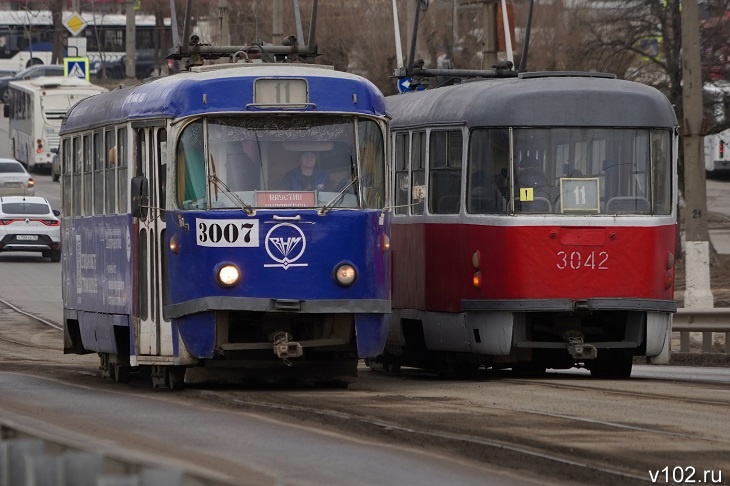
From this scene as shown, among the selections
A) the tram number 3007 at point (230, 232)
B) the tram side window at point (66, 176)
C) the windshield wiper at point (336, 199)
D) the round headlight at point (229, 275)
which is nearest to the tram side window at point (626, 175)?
the windshield wiper at point (336, 199)

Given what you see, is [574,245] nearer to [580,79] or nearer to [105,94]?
[580,79]

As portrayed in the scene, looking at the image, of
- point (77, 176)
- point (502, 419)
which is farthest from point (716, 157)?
point (502, 419)

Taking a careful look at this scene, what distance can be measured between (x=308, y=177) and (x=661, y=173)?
3.92 m

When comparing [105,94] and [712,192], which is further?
[712,192]

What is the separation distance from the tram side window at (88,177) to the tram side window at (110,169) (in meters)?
0.65

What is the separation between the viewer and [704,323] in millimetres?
21875

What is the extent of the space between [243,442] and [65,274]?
25.3 feet

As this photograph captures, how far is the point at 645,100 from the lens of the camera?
17.1 m

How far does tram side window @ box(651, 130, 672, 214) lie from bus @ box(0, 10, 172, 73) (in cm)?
7217

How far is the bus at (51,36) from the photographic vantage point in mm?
90125

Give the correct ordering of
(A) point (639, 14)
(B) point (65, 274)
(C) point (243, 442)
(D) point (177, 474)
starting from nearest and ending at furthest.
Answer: (D) point (177, 474)
(C) point (243, 442)
(B) point (65, 274)
(A) point (639, 14)

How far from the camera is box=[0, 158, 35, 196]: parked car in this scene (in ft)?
167

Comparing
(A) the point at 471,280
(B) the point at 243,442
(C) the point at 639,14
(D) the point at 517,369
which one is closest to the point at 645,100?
(A) the point at 471,280

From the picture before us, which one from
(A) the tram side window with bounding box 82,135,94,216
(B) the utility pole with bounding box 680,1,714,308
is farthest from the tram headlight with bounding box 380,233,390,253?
(B) the utility pole with bounding box 680,1,714,308
